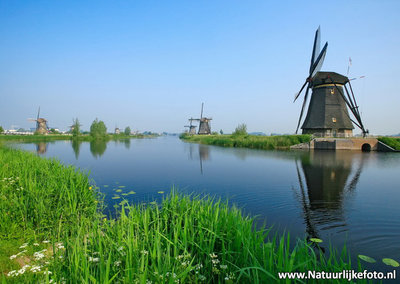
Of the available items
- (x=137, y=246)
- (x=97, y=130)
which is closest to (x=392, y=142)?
(x=137, y=246)

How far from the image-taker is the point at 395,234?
534 centimetres

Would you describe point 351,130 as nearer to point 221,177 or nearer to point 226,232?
point 221,177

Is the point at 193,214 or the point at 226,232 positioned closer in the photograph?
the point at 226,232

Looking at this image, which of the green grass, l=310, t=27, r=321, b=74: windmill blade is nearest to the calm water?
the green grass

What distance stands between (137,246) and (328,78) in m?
36.2

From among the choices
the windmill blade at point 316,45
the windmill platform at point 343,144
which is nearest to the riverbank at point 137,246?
the windmill platform at point 343,144

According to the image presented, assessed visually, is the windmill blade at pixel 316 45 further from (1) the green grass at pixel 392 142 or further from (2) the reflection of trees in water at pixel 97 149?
(2) the reflection of trees in water at pixel 97 149

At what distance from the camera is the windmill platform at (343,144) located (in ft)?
96.1

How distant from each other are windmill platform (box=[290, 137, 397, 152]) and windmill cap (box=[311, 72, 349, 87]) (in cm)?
869

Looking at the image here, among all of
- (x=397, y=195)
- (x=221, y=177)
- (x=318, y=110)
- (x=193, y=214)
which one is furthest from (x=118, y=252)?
(x=318, y=110)

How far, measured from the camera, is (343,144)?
2953cm

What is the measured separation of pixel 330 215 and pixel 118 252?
6.68 metres

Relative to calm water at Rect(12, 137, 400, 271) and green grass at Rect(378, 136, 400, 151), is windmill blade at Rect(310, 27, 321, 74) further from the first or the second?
calm water at Rect(12, 137, 400, 271)

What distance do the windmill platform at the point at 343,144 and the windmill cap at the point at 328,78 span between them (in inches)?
342
